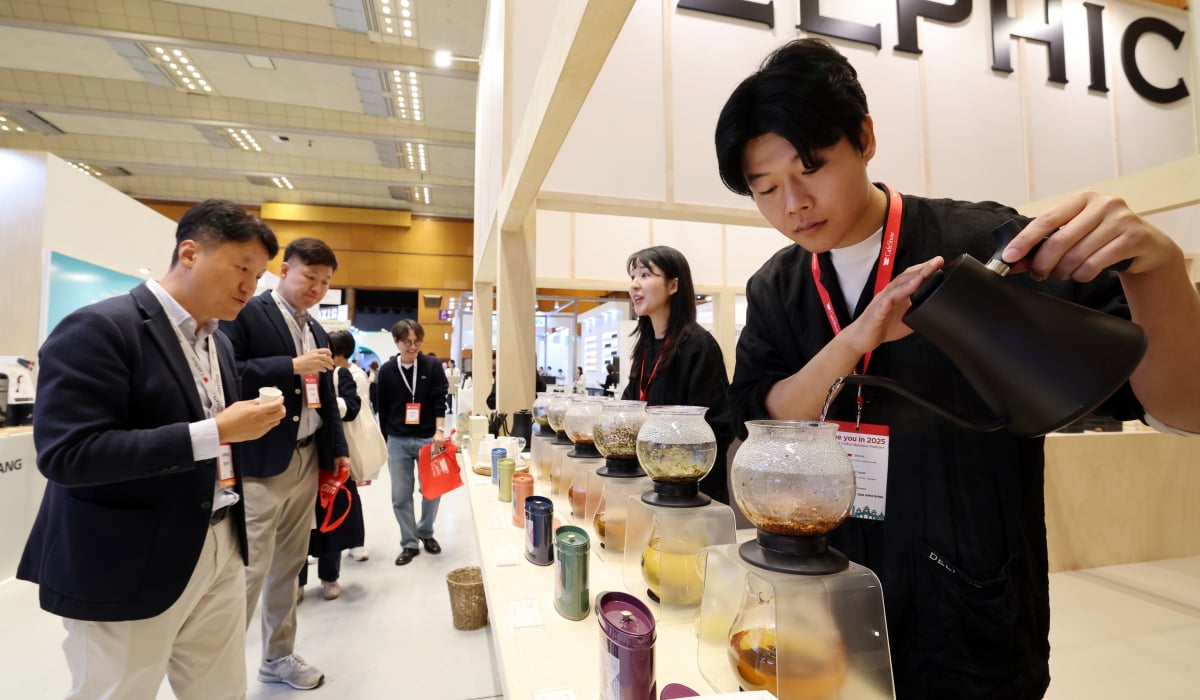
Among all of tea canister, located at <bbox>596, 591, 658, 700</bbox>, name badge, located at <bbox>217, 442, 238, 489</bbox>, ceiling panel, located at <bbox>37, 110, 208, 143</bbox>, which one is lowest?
tea canister, located at <bbox>596, 591, 658, 700</bbox>

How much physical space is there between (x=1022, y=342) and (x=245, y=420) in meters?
1.57

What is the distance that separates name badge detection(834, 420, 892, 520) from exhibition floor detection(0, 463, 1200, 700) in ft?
5.96

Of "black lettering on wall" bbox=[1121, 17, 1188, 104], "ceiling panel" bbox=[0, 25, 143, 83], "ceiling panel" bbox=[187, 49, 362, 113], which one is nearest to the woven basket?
"black lettering on wall" bbox=[1121, 17, 1188, 104]

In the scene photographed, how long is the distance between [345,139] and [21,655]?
791 centimetres

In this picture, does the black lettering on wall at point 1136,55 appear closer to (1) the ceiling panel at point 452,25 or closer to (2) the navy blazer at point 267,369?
(1) the ceiling panel at point 452,25

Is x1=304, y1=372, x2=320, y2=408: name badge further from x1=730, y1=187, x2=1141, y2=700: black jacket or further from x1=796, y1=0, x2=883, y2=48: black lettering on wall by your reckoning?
x1=796, y1=0, x2=883, y2=48: black lettering on wall

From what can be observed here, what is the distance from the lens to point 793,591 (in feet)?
1.97

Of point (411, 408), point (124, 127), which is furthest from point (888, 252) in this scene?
point (124, 127)

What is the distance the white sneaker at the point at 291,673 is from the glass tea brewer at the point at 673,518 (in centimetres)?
203

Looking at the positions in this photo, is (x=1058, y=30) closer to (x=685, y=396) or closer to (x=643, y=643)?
(x=685, y=396)

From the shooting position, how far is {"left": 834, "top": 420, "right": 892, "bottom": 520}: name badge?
82cm

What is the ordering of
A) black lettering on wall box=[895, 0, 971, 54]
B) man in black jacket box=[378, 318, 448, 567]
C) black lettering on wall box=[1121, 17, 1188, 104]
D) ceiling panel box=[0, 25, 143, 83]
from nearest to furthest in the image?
black lettering on wall box=[895, 0, 971, 54] → black lettering on wall box=[1121, 17, 1188, 104] → man in black jacket box=[378, 318, 448, 567] → ceiling panel box=[0, 25, 143, 83]

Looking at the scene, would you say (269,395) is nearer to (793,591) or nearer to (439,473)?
(439,473)

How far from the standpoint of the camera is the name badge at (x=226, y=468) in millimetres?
1414
